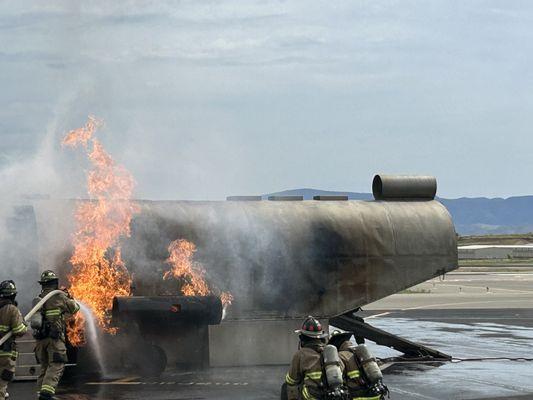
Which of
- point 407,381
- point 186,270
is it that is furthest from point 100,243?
point 407,381

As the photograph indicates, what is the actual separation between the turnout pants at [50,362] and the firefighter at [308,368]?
23.3 feet

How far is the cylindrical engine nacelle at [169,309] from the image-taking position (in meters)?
19.8

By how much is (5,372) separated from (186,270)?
6463 millimetres

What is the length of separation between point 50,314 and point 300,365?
7.57 metres

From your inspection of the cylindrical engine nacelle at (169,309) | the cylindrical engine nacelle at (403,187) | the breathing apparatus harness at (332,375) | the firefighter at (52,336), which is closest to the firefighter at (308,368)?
the breathing apparatus harness at (332,375)

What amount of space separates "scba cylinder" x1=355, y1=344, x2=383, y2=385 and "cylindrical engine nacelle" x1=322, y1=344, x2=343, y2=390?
0.54 meters

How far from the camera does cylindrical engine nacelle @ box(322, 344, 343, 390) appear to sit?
10.5 meters

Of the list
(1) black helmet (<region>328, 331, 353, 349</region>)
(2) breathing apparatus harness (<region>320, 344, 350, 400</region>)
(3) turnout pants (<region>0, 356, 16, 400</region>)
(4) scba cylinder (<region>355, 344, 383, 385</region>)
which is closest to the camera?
(2) breathing apparatus harness (<region>320, 344, 350, 400</region>)

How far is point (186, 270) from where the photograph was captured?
2138 cm

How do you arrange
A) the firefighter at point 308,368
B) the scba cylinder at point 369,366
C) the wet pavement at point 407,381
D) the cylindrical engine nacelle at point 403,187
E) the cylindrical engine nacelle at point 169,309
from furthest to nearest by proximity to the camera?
1. the cylindrical engine nacelle at point 403,187
2. the cylindrical engine nacelle at point 169,309
3. the wet pavement at point 407,381
4. the scba cylinder at point 369,366
5. the firefighter at point 308,368

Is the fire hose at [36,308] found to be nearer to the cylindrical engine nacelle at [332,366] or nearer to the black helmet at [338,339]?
the black helmet at [338,339]

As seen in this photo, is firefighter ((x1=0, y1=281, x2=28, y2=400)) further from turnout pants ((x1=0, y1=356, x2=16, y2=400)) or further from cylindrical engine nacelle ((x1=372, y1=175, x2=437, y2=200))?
cylindrical engine nacelle ((x1=372, y1=175, x2=437, y2=200))

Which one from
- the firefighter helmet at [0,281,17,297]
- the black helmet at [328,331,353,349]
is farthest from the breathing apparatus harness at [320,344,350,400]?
the firefighter helmet at [0,281,17,297]

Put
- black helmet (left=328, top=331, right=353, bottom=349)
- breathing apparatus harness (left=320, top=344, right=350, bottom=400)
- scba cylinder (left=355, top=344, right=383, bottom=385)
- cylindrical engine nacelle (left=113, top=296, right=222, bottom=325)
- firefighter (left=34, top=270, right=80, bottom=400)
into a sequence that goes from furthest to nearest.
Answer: cylindrical engine nacelle (left=113, top=296, right=222, bottom=325), firefighter (left=34, top=270, right=80, bottom=400), black helmet (left=328, top=331, right=353, bottom=349), scba cylinder (left=355, top=344, right=383, bottom=385), breathing apparatus harness (left=320, top=344, right=350, bottom=400)
